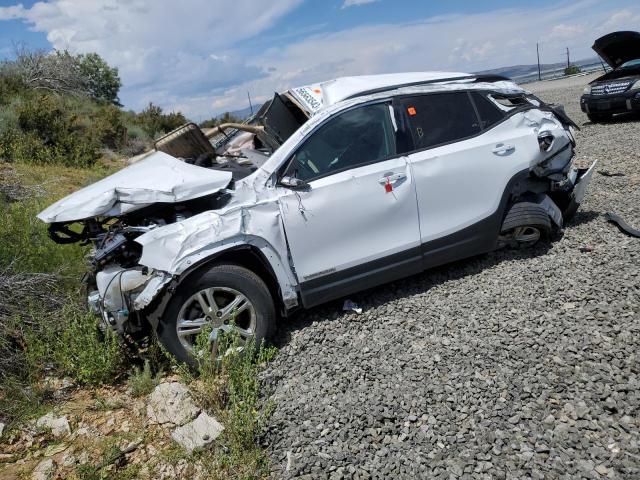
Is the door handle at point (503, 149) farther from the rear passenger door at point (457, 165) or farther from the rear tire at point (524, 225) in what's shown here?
the rear tire at point (524, 225)

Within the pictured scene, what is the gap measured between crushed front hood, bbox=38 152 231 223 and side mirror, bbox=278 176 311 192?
1.46 ft

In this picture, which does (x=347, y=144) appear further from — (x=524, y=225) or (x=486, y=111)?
(x=524, y=225)

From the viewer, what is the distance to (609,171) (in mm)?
7320

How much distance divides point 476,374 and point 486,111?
2609mm

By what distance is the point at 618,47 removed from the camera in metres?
11.4

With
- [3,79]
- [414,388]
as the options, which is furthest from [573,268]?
[3,79]

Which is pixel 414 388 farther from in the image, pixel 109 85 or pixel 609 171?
pixel 109 85

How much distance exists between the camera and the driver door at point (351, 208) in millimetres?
3924

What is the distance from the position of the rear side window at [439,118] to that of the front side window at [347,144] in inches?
9.2

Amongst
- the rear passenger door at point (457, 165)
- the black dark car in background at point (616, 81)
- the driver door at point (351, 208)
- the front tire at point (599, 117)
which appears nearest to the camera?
the driver door at point (351, 208)

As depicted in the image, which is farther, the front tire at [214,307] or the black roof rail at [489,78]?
the black roof rail at [489,78]

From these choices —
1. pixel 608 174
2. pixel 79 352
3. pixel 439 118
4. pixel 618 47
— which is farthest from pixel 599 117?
pixel 79 352

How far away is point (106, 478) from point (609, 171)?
24.9ft

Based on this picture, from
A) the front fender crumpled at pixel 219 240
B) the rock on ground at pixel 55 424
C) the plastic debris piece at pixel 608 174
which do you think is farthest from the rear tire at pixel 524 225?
the rock on ground at pixel 55 424
